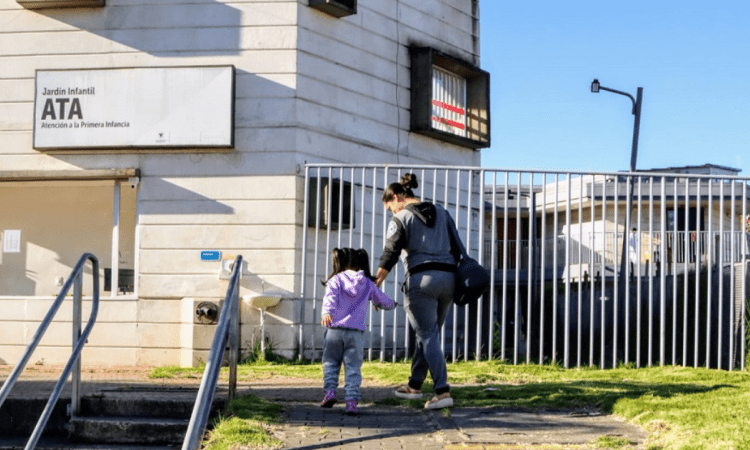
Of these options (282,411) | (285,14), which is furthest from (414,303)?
(285,14)

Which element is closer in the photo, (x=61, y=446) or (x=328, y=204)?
(x=61, y=446)

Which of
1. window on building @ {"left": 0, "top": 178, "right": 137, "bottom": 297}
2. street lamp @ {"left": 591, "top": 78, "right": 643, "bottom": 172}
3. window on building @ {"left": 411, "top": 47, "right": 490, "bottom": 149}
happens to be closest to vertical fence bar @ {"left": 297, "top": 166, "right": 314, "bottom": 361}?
window on building @ {"left": 0, "top": 178, "right": 137, "bottom": 297}

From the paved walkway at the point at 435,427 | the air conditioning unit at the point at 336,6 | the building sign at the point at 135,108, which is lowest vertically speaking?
the paved walkway at the point at 435,427

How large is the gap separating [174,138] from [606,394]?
688 centimetres

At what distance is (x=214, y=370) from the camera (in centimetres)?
607

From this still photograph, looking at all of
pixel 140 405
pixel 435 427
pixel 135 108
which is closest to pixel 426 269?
pixel 435 427

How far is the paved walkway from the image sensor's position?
6160mm

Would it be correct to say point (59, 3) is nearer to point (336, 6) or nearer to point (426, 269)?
point (336, 6)

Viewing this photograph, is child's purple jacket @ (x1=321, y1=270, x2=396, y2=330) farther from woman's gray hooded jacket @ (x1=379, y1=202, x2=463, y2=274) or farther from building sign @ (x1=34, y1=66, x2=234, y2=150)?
building sign @ (x1=34, y1=66, x2=234, y2=150)

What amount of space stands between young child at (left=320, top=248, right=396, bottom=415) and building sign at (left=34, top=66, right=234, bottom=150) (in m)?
5.30

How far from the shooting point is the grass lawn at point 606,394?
6.20 meters

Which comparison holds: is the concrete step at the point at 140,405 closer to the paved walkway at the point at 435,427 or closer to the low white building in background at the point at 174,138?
the paved walkway at the point at 435,427

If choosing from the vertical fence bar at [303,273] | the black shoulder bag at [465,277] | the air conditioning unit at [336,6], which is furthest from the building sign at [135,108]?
the black shoulder bag at [465,277]

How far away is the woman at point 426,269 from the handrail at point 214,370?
116 cm
